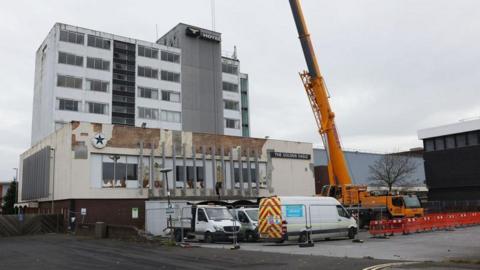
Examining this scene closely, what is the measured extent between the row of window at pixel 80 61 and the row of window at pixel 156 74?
5112mm

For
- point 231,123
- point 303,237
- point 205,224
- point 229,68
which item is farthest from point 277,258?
point 229,68

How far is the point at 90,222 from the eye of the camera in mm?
36344

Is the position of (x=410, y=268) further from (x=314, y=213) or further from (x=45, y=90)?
(x=45, y=90)

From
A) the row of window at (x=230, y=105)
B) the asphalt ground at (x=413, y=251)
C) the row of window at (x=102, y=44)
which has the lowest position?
the asphalt ground at (x=413, y=251)

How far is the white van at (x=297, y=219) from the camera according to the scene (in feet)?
76.5

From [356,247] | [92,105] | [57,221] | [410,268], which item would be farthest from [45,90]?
[410,268]

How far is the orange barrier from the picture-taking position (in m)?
27.3

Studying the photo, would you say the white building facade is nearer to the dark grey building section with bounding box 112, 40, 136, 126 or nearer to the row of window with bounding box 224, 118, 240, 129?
the dark grey building section with bounding box 112, 40, 136, 126

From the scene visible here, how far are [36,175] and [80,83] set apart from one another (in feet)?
62.0

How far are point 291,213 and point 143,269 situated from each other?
1029cm

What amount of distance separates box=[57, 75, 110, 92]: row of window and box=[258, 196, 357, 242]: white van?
43537 mm

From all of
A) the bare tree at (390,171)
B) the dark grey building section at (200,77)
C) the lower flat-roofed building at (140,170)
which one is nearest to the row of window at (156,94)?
the dark grey building section at (200,77)

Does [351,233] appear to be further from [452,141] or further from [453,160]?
[452,141]

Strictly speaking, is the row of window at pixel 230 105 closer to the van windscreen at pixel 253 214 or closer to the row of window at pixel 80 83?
the row of window at pixel 80 83
